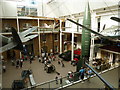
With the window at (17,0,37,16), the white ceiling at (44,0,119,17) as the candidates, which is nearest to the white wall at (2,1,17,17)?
the window at (17,0,37,16)

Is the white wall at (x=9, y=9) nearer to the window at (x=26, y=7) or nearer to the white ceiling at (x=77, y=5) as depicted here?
the window at (x=26, y=7)

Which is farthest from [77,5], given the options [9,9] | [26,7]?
[9,9]

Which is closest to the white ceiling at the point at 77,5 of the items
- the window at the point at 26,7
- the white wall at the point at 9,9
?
the window at the point at 26,7

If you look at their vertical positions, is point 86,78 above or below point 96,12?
below

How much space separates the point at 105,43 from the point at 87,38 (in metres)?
4.07

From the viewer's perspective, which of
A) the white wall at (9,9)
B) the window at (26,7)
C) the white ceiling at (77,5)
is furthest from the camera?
the window at (26,7)

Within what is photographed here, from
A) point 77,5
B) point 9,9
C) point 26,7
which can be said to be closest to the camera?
point 77,5

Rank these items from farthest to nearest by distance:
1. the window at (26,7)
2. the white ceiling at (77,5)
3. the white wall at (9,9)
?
the window at (26,7), the white wall at (9,9), the white ceiling at (77,5)

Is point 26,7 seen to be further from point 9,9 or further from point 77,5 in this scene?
point 77,5

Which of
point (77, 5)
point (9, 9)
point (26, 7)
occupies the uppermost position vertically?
point (26, 7)

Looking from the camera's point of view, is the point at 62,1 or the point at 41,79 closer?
the point at 41,79

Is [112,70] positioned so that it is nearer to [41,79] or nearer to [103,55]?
[103,55]

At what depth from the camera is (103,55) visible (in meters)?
13.6

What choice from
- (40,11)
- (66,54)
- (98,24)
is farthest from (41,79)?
(40,11)
